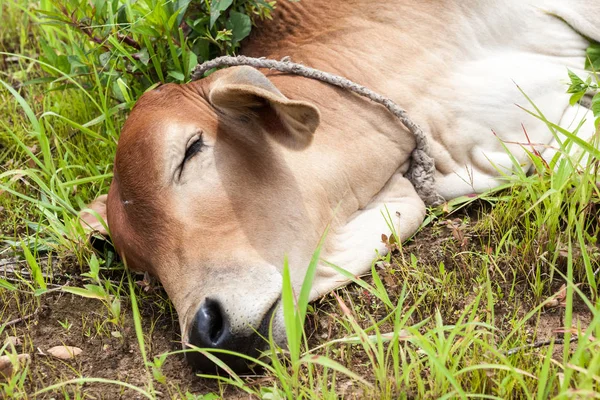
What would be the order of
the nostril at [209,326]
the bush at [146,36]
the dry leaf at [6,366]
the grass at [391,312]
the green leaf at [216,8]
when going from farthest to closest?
the bush at [146,36] < the green leaf at [216,8] < the dry leaf at [6,366] < the nostril at [209,326] < the grass at [391,312]

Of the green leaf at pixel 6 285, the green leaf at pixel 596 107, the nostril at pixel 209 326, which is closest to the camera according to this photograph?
the nostril at pixel 209 326

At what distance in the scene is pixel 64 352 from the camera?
112 inches

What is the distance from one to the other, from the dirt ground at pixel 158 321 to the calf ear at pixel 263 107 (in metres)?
0.59

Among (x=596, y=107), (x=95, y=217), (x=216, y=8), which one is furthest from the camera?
(x=216, y=8)

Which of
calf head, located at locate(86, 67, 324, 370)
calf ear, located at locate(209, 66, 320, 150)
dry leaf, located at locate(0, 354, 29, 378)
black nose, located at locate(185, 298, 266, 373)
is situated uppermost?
calf ear, located at locate(209, 66, 320, 150)

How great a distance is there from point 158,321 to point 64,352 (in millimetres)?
350

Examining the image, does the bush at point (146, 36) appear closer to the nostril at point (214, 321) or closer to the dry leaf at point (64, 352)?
the dry leaf at point (64, 352)

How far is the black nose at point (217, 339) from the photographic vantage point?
2.46 m

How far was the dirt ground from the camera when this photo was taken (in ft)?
8.74

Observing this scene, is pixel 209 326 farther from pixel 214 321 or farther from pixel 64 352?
pixel 64 352

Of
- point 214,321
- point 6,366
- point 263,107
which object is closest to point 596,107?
point 263,107

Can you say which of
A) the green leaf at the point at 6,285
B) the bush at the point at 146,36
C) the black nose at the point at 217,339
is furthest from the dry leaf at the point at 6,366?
the bush at the point at 146,36

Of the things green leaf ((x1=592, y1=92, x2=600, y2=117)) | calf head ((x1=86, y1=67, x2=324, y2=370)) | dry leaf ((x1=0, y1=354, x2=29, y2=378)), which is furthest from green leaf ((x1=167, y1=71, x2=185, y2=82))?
green leaf ((x1=592, y1=92, x2=600, y2=117))

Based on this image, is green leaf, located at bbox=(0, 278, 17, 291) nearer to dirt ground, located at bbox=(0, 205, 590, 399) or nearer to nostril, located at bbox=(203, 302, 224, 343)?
dirt ground, located at bbox=(0, 205, 590, 399)
